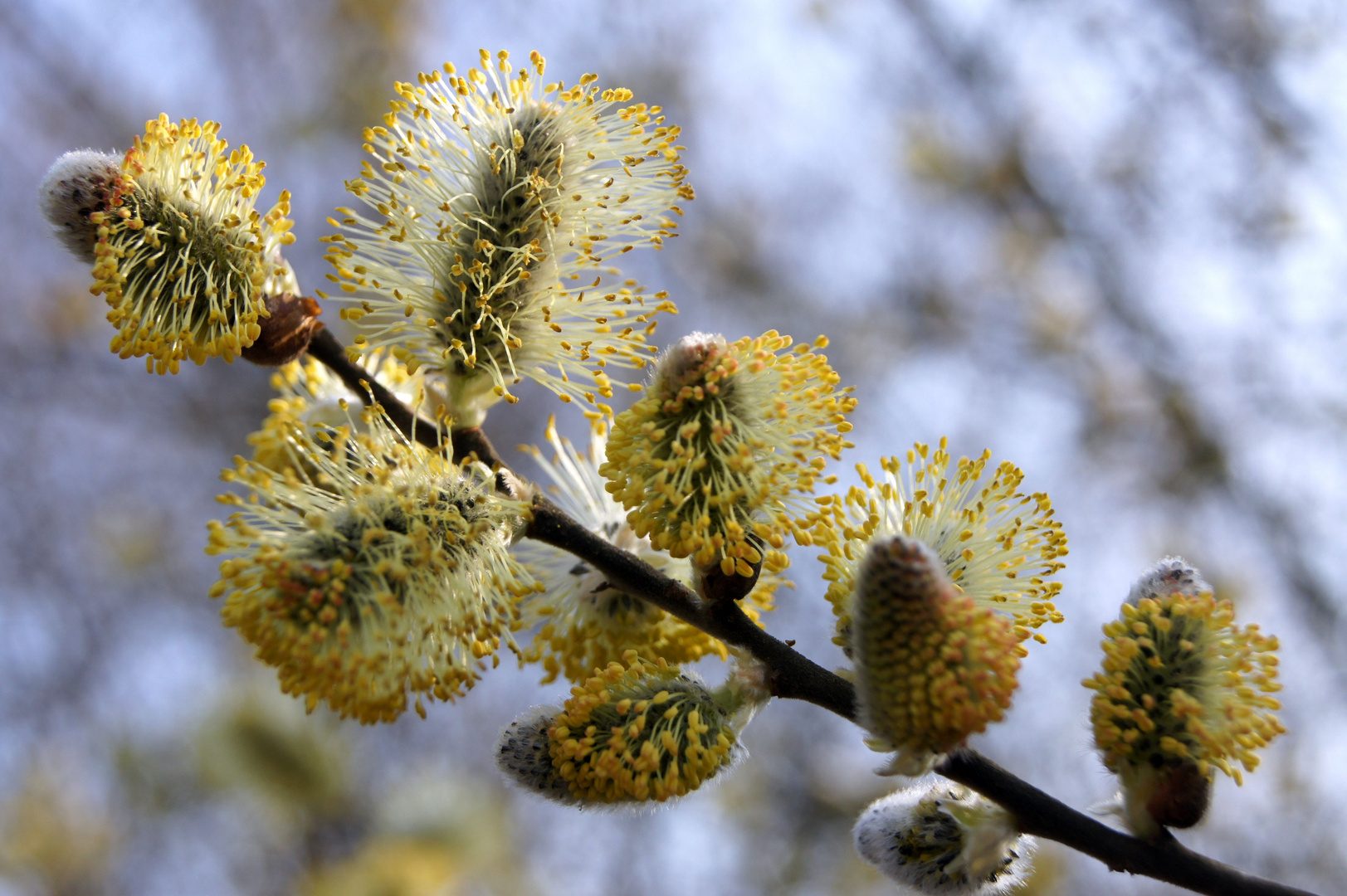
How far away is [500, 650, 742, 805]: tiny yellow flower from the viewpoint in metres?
1.40

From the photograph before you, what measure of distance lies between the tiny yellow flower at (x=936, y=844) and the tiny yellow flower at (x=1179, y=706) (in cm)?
22

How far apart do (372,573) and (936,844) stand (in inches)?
40.1

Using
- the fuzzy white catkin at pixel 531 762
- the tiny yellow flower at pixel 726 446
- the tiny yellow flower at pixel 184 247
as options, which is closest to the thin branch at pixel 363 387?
the tiny yellow flower at pixel 184 247

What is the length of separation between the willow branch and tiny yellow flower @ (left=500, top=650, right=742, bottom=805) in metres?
0.12

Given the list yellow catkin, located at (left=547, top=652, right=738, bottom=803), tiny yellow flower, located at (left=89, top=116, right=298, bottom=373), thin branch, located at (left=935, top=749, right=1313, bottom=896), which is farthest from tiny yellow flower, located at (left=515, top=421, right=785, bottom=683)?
tiny yellow flower, located at (left=89, top=116, right=298, bottom=373)

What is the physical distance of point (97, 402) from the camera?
22.2 ft

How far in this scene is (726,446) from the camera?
1.52 meters

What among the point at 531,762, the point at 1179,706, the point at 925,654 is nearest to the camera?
the point at 925,654

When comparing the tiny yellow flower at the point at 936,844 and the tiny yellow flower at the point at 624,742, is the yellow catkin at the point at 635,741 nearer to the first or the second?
the tiny yellow flower at the point at 624,742

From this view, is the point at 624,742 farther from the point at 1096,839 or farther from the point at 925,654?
the point at 1096,839

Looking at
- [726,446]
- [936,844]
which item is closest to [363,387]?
[726,446]

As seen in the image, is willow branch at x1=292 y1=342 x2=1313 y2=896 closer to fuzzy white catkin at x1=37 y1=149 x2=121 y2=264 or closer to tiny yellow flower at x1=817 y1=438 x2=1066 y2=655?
tiny yellow flower at x1=817 y1=438 x2=1066 y2=655

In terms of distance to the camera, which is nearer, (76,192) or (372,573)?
(372,573)

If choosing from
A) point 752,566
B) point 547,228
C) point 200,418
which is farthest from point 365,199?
point 200,418
